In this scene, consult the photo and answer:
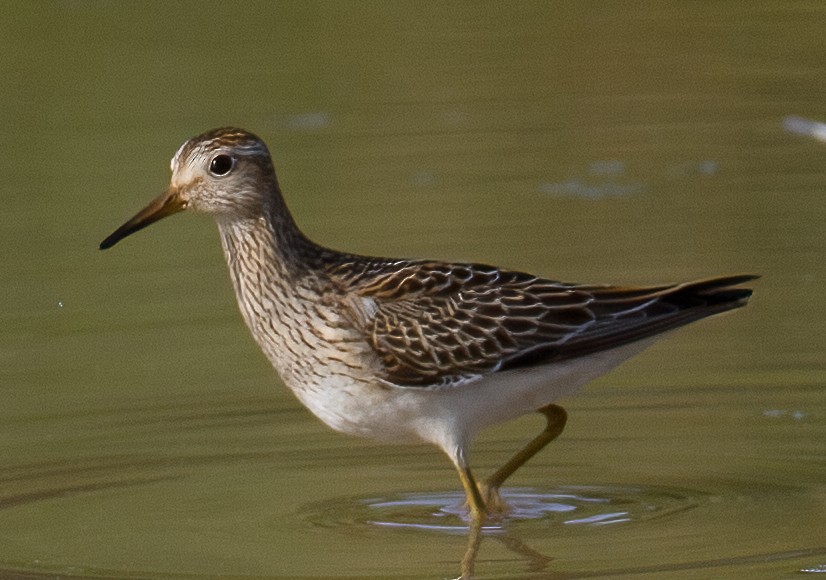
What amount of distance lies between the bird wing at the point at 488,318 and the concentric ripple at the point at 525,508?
603 millimetres

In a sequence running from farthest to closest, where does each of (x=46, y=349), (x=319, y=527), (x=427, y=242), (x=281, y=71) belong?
(x=281, y=71) → (x=427, y=242) → (x=46, y=349) → (x=319, y=527)

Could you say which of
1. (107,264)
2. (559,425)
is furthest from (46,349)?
(559,425)

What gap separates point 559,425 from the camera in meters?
9.71

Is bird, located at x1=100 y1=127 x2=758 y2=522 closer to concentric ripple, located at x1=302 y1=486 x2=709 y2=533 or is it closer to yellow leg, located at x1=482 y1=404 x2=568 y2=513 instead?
yellow leg, located at x1=482 y1=404 x2=568 y2=513

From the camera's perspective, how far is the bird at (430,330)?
902 centimetres

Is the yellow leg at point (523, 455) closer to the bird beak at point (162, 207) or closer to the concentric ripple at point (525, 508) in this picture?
the concentric ripple at point (525, 508)

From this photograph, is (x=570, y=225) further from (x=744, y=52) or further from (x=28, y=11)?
(x=28, y=11)

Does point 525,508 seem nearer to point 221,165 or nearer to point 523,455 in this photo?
Answer: point 523,455

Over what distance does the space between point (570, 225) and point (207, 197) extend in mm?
4168

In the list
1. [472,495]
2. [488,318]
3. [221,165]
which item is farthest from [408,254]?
[472,495]

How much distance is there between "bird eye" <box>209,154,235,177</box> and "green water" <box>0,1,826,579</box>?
4.59ft

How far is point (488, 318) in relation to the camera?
30.4 ft

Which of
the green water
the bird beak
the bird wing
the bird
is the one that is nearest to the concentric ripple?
the green water

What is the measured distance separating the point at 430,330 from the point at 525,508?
89 centimetres
